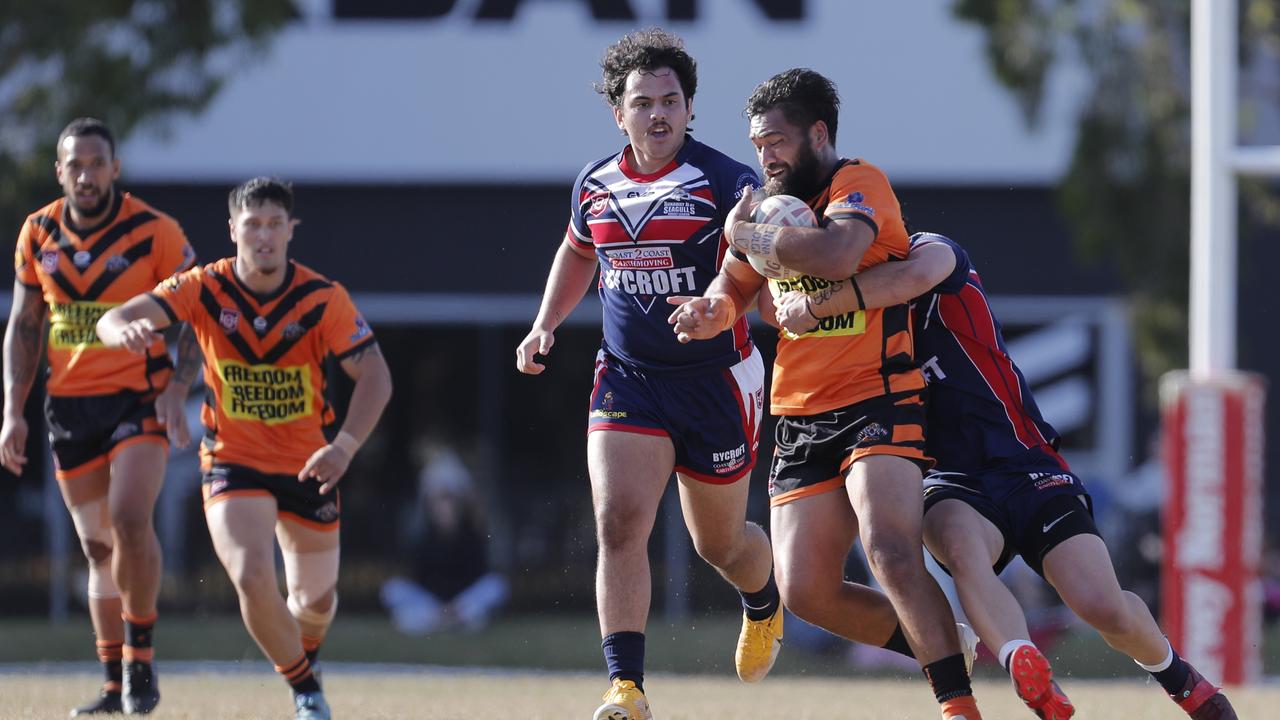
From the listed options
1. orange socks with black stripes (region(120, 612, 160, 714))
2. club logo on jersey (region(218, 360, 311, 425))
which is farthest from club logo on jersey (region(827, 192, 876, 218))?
orange socks with black stripes (region(120, 612, 160, 714))

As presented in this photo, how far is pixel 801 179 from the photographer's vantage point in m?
6.05

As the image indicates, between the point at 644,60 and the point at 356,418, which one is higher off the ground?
the point at 644,60

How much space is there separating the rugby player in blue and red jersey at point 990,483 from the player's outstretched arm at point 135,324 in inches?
96.7

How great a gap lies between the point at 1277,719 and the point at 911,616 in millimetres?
3616

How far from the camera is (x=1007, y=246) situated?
1748 centimetres

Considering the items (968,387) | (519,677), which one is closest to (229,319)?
(968,387)

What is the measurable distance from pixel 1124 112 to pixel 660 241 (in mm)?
10012

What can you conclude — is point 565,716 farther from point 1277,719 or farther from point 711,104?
point 711,104

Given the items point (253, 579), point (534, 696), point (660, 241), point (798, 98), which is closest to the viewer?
point (798, 98)

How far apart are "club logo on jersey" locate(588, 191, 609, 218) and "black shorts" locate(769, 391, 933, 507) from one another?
999 mm

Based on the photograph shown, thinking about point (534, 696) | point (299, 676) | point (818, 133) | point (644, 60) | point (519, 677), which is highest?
point (644, 60)

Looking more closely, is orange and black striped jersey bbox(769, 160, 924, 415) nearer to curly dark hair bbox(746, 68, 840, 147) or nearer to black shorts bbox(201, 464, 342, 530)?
curly dark hair bbox(746, 68, 840, 147)

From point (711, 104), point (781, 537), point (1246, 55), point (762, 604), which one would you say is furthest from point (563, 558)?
point (781, 537)

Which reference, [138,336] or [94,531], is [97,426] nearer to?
[94,531]
